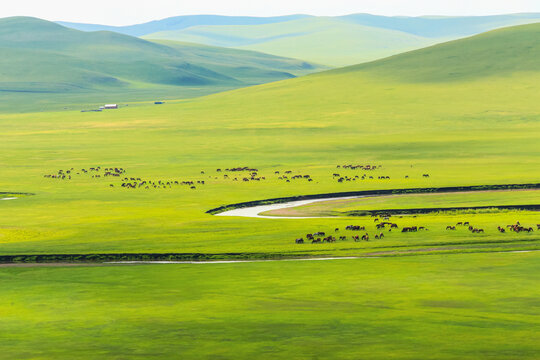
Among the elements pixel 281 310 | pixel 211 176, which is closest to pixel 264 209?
pixel 211 176

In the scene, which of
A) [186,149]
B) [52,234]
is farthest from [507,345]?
[186,149]

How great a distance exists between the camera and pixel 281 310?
29281 millimetres

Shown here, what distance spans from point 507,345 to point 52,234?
96.8ft

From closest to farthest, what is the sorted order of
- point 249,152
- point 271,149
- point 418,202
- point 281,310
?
point 281,310, point 418,202, point 249,152, point 271,149

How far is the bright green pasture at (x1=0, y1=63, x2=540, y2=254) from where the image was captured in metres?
48.7

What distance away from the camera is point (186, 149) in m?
113

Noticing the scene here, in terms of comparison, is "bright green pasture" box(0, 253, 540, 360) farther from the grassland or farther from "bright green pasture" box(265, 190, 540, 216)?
"bright green pasture" box(265, 190, 540, 216)

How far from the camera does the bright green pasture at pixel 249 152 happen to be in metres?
48.7

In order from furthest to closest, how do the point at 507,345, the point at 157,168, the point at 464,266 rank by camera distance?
the point at 157,168, the point at 464,266, the point at 507,345

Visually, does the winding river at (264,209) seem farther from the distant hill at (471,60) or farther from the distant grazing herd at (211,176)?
the distant hill at (471,60)

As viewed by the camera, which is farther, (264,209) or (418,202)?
(418,202)

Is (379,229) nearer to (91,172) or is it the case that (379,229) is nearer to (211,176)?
(211,176)

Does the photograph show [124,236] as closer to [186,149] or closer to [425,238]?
[425,238]

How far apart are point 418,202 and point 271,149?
168 ft
